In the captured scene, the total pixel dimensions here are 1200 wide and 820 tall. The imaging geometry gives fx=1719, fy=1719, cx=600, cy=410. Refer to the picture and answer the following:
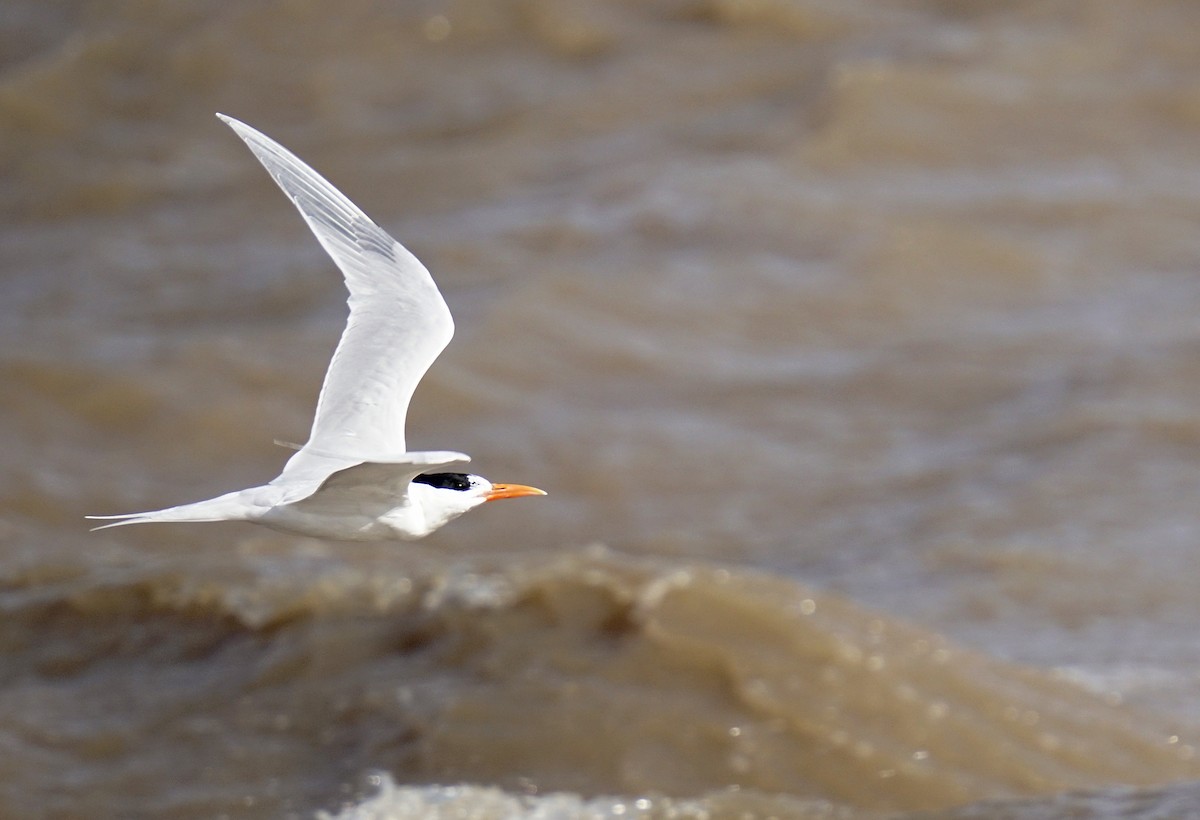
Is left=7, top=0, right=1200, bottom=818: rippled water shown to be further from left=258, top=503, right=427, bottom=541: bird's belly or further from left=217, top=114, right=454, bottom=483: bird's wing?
left=217, top=114, right=454, bottom=483: bird's wing

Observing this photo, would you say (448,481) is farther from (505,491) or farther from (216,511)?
(216,511)

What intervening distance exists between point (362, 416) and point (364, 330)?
1.42 ft

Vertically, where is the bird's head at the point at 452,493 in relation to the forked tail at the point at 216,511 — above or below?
above

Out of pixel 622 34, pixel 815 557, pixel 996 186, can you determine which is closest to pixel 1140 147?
pixel 996 186

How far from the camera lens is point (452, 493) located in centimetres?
534

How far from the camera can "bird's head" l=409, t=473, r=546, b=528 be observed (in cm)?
529

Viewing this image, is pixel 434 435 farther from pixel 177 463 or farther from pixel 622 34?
pixel 622 34

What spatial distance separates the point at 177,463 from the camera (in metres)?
11.7

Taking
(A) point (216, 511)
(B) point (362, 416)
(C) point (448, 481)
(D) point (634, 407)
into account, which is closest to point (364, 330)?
(B) point (362, 416)

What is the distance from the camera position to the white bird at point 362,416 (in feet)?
15.6

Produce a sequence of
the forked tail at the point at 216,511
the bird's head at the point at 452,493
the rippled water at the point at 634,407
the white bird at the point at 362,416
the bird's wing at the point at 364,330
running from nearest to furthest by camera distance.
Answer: the forked tail at the point at 216,511
the white bird at the point at 362,416
the bird's wing at the point at 364,330
the bird's head at the point at 452,493
the rippled water at the point at 634,407

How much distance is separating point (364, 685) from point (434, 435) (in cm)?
505

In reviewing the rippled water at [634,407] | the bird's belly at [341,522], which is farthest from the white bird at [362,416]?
the rippled water at [634,407]

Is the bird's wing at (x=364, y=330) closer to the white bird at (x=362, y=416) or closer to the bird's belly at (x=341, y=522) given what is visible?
the white bird at (x=362, y=416)
